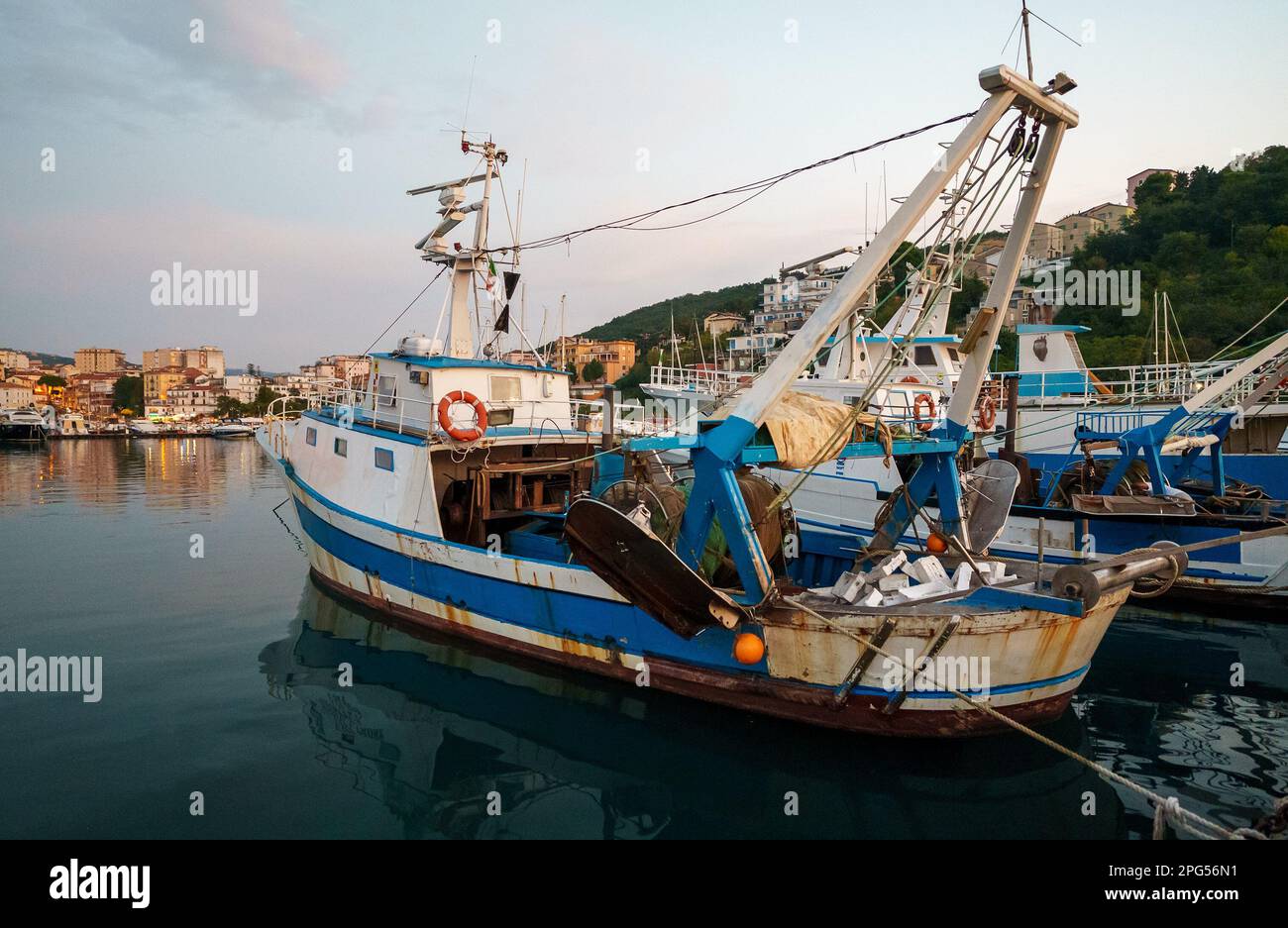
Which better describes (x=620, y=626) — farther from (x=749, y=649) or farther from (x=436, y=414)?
(x=436, y=414)

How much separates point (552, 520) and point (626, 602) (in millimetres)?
3829

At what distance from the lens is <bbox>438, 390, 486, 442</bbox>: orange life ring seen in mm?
10539

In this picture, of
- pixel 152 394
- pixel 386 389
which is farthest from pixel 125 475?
pixel 152 394

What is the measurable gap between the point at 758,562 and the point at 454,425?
544 cm

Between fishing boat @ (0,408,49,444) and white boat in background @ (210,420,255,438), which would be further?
white boat in background @ (210,420,255,438)

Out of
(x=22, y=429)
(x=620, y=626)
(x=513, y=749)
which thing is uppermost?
(x=22, y=429)

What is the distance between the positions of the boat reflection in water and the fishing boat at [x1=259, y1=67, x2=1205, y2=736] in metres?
0.35

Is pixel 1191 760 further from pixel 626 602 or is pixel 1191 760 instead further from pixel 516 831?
pixel 516 831

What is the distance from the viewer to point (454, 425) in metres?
10.7

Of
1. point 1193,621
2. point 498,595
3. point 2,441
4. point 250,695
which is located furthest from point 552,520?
point 2,441

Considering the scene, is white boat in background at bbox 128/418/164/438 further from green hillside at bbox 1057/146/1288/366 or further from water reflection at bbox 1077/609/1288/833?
water reflection at bbox 1077/609/1288/833

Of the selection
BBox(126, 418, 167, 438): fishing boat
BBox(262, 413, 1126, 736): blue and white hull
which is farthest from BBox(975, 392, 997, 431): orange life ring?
BBox(126, 418, 167, 438): fishing boat
